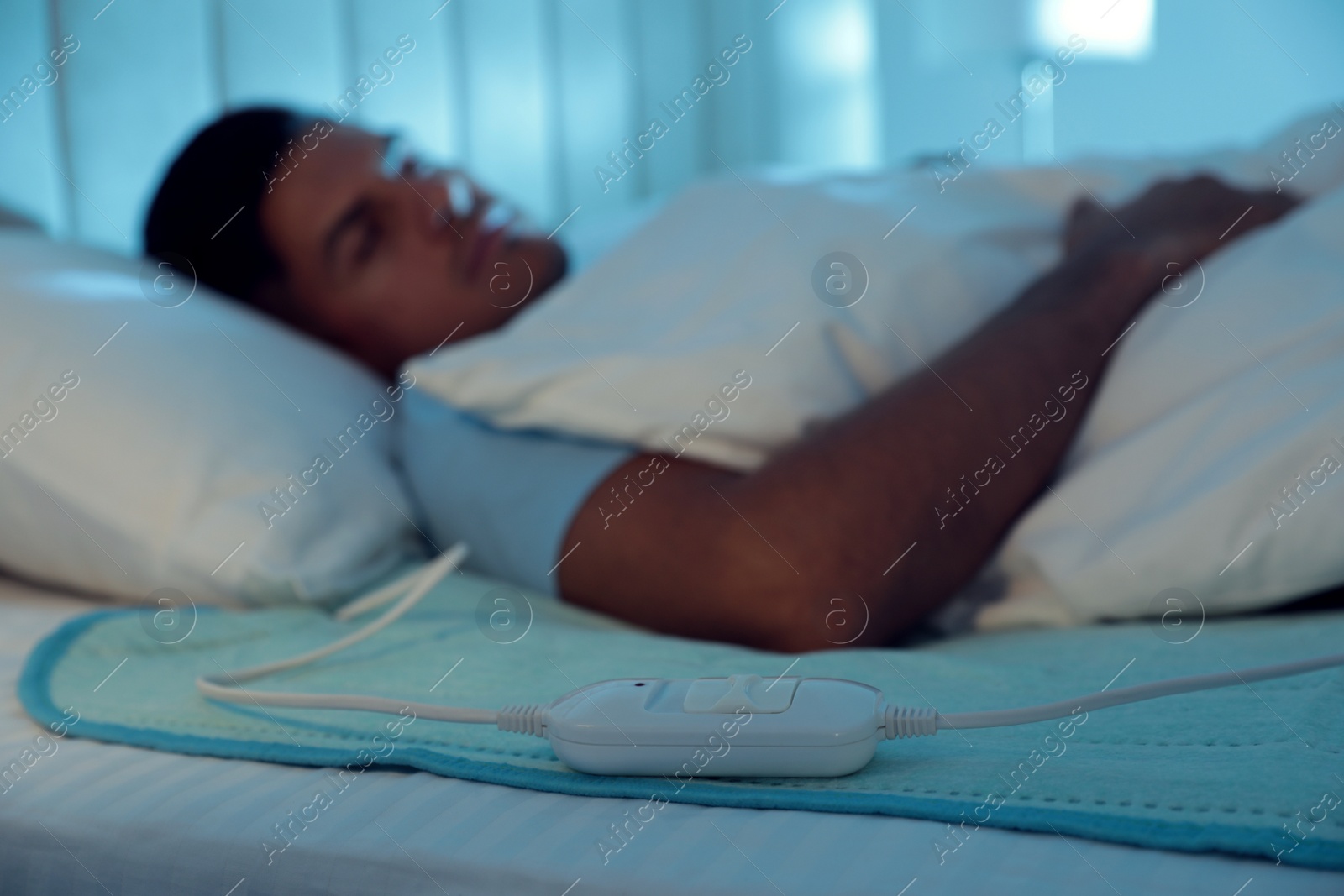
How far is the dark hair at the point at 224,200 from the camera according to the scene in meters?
1.16

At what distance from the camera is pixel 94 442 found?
793mm

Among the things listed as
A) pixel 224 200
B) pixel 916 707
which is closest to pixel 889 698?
pixel 916 707

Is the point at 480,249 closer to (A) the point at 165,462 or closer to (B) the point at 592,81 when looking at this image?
(A) the point at 165,462

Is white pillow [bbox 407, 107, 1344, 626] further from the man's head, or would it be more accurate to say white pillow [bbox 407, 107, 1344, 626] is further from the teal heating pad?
the man's head

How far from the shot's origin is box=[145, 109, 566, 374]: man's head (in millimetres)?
1141

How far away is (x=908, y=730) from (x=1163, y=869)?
0.11 m

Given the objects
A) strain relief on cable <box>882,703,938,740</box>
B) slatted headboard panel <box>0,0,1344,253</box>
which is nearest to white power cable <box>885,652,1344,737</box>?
strain relief on cable <box>882,703,938,740</box>

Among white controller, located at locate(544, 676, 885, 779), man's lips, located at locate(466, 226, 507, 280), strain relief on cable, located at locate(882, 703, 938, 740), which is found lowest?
strain relief on cable, located at locate(882, 703, 938, 740)

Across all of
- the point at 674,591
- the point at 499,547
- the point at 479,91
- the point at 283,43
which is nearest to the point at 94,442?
the point at 499,547

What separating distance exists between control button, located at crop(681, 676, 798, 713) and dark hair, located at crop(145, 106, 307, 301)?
36.7 inches

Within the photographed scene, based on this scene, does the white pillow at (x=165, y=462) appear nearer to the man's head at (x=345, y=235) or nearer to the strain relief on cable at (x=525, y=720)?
the man's head at (x=345, y=235)

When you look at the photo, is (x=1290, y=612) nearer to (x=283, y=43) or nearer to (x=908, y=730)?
(x=908, y=730)

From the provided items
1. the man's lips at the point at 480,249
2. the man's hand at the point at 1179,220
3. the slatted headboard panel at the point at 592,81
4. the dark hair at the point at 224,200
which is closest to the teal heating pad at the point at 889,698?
the man's hand at the point at 1179,220

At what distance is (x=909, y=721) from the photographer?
→ 0.43m
